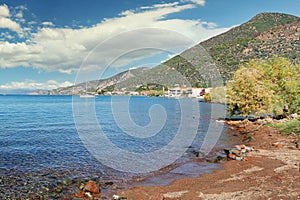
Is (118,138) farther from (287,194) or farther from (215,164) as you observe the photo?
(287,194)

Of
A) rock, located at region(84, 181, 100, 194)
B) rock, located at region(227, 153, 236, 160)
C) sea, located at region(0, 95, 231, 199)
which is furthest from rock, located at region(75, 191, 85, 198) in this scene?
rock, located at region(227, 153, 236, 160)

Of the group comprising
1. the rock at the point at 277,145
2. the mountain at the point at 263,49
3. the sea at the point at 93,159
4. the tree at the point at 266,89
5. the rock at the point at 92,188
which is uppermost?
the mountain at the point at 263,49

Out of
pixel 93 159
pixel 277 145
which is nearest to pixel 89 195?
pixel 93 159


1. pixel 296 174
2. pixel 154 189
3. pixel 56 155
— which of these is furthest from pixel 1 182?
pixel 296 174

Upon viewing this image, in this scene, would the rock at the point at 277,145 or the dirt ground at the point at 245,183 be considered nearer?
the dirt ground at the point at 245,183

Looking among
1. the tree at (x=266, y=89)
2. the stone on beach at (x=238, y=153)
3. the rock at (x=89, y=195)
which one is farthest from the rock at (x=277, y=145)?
the rock at (x=89, y=195)

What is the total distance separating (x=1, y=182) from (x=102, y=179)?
6.52 meters

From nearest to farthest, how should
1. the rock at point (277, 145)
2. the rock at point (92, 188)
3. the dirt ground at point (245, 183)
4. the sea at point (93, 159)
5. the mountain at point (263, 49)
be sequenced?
the dirt ground at point (245, 183) → the rock at point (92, 188) → the sea at point (93, 159) → the rock at point (277, 145) → the mountain at point (263, 49)

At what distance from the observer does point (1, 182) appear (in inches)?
695

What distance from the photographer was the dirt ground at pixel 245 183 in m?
13.6

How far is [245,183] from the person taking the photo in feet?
52.1

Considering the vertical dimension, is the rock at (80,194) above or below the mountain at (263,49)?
below

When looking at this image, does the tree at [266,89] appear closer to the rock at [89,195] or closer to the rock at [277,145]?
the rock at [277,145]

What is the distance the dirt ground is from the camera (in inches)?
535
